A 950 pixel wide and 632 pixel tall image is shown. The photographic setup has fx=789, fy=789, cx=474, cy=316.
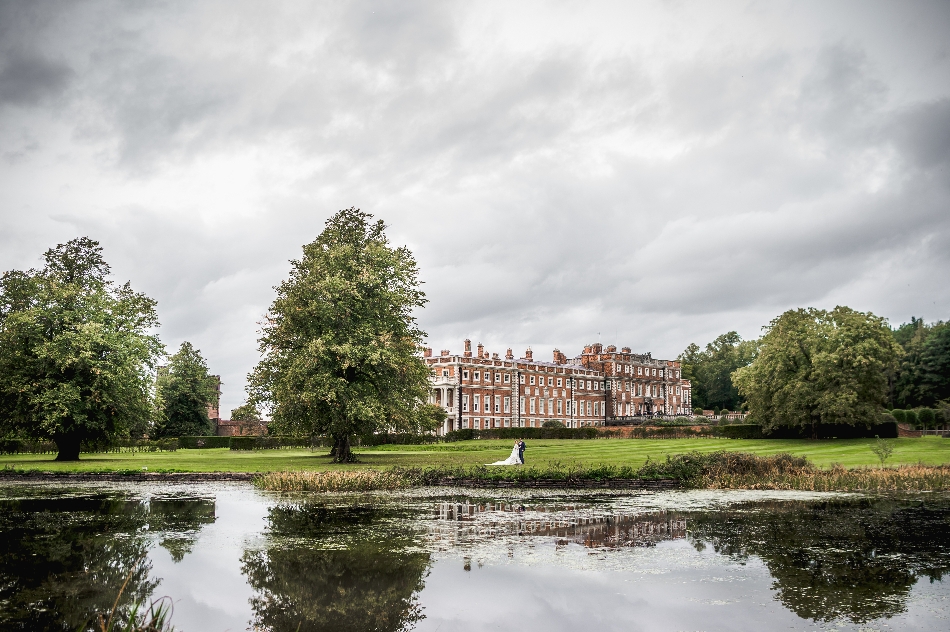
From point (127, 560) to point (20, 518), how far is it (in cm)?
758

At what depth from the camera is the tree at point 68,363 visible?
4391 centimetres

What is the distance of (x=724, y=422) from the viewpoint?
8356 cm

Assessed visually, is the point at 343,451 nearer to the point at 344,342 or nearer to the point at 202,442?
the point at 344,342

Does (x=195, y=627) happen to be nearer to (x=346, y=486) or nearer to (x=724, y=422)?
(x=346, y=486)

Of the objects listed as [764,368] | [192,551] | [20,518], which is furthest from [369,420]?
[764,368]

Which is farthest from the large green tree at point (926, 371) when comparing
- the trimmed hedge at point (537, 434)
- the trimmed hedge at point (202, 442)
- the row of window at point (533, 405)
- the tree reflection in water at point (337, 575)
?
the tree reflection in water at point (337, 575)

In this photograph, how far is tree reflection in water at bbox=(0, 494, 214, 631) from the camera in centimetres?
1003

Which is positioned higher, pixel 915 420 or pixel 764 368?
pixel 764 368

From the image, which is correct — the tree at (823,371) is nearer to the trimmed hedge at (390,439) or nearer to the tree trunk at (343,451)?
the trimmed hedge at (390,439)

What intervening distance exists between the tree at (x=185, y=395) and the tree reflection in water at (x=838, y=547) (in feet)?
234

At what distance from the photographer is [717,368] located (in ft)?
443

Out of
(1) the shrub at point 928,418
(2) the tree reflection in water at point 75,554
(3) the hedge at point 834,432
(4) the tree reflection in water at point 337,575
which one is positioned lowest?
(4) the tree reflection in water at point 337,575

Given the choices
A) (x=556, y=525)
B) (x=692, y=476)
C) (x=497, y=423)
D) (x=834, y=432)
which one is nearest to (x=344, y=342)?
(x=692, y=476)

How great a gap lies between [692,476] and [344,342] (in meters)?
20.9
